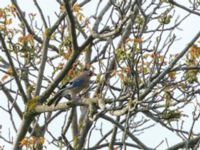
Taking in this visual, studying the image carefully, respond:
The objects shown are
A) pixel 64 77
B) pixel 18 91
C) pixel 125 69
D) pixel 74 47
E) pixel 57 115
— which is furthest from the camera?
pixel 57 115

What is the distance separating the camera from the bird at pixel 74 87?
9266mm

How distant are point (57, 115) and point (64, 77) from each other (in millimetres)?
1757

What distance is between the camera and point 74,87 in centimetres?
941

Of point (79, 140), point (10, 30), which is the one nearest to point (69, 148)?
point (79, 140)

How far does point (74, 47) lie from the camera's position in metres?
8.53

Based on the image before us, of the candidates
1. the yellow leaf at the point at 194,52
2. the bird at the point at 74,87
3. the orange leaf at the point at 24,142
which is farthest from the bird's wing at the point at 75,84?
the yellow leaf at the point at 194,52

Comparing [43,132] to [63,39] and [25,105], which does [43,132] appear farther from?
[63,39]

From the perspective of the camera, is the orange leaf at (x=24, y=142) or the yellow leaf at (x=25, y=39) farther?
the yellow leaf at (x=25, y=39)

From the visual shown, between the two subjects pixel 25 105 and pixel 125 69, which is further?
pixel 25 105

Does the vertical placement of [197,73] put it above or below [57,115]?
below

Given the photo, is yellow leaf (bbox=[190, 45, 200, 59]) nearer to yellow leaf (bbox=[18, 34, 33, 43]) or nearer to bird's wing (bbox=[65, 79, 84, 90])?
bird's wing (bbox=[65, 79, 84, 90])

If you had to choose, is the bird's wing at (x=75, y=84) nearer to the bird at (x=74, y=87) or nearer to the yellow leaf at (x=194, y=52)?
the bird at (x=74, y=87)

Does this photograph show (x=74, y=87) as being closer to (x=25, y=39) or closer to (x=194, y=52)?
(x=25, y=39)

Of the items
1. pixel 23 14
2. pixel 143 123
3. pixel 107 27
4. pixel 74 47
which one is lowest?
pixel 143 123
